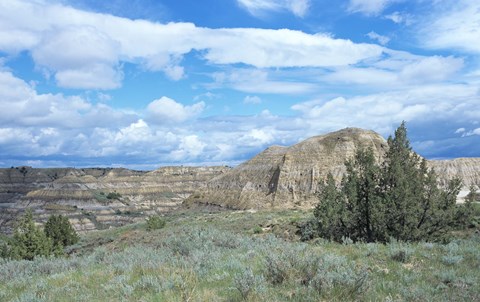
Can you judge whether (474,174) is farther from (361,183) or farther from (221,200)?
(361,183)

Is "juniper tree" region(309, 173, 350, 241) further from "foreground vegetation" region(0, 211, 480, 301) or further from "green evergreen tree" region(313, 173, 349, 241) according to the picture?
"foreground vegetation" region(0, 211, 480, 301)

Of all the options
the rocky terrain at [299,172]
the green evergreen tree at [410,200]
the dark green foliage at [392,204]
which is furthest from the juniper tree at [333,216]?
the rocky terrain at [299,172]

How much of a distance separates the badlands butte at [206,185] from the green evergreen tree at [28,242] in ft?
63.8

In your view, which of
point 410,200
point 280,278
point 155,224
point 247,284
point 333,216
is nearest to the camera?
point 247,284

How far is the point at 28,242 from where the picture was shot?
28.7m

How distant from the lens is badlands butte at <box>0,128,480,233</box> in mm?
60781

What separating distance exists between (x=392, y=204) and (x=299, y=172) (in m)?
44.9

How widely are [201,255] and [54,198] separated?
418 feet

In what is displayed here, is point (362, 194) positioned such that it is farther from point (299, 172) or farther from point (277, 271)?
point (299, 172)

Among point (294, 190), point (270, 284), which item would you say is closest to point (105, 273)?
point (270, 284)

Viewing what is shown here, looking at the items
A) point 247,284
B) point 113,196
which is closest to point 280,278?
point 247,284

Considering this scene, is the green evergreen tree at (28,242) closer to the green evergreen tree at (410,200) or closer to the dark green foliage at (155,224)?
the dark green foliage at (155,224)

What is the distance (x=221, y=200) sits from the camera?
6856 centimetres

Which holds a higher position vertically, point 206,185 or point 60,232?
point 206,185
